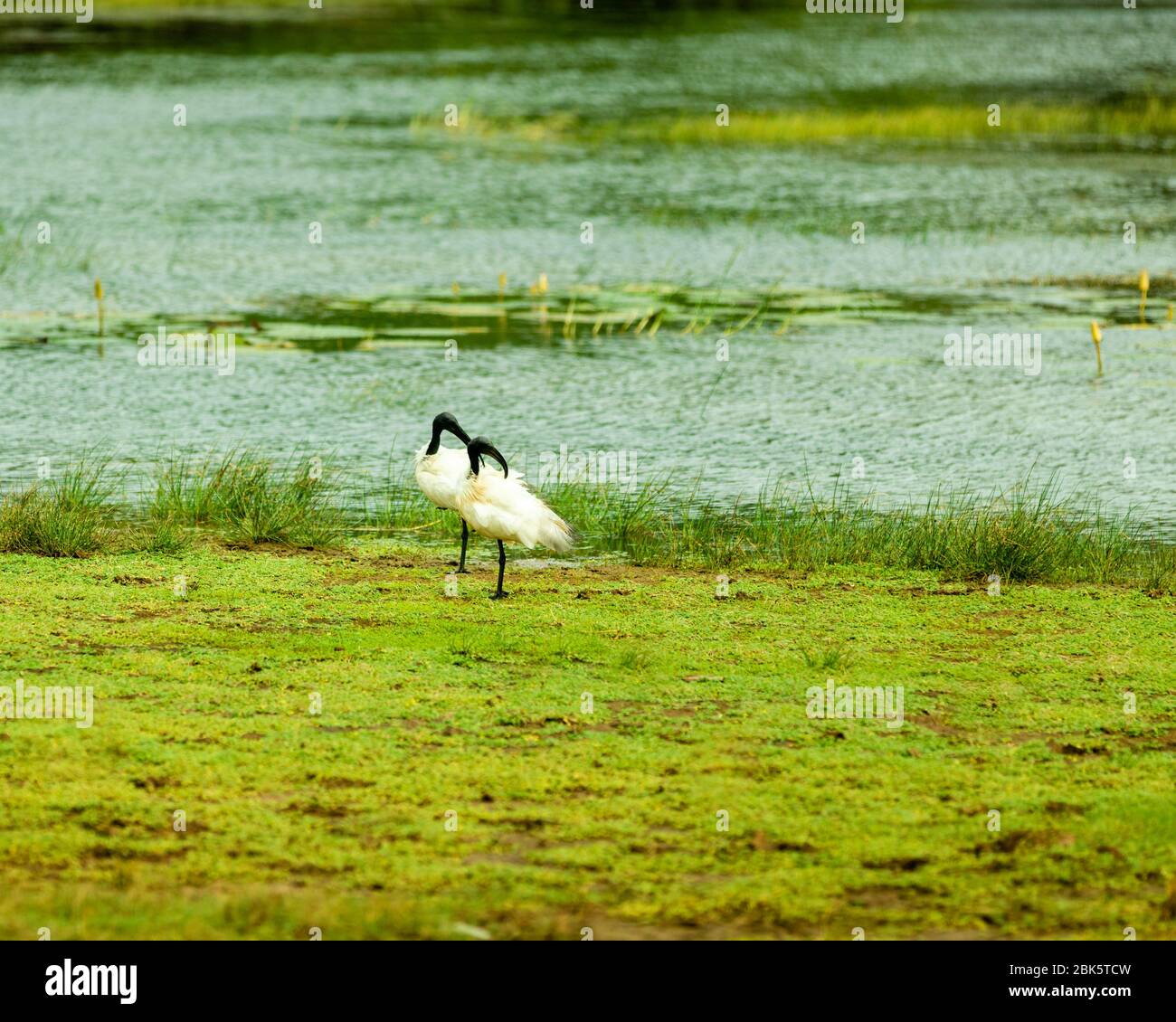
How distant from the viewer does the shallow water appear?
49.0 ft

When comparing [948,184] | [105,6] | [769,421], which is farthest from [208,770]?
[105,6]

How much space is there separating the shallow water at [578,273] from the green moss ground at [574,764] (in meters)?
4.01

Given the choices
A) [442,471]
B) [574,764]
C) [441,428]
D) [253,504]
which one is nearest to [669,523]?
[441,428]

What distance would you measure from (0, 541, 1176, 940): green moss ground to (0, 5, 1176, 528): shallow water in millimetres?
4012

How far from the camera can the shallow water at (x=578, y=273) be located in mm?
14938

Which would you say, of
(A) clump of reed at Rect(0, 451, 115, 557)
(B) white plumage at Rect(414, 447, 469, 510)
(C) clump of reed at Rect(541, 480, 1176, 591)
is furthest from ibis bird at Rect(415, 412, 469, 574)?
(A) clump of reed at Rect(0, 451, 115, 557)

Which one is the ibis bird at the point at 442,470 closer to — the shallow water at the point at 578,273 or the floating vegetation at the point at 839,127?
the shallow water at the point at 578,273

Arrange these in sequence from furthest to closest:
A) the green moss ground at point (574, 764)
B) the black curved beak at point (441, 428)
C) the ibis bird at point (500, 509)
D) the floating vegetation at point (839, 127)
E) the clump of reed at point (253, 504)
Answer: the floating vegetation at point (839, 127) → the clump of reed at point (253, 504) → the black curved beak at point (441, 428) → the ibis bird at point (500, 509) → the green moss ground at point (574, 764)

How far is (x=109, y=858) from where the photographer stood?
20.5ft

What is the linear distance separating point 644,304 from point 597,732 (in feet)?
41.9

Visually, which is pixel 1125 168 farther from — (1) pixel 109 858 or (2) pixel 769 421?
(1) pixel 109 858

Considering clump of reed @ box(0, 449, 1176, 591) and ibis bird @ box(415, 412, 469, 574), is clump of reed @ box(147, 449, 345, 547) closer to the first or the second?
clump of reed @ box(0, 449, 1176, 591)

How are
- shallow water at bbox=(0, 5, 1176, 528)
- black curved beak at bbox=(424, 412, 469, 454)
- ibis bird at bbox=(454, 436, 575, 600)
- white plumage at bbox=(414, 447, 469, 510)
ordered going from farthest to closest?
shallow water at bbox=(0, 5, 1176, 528) < black curved beak at bbox=(424, 412, 469, 454) < white plumage at bbox=(414, 447, 469, 510) < ibis bird at bbox=(454, 436, 575, 600)

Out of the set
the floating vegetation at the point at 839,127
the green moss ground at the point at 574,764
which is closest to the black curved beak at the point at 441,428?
the green moss ground at the point at 574,764
